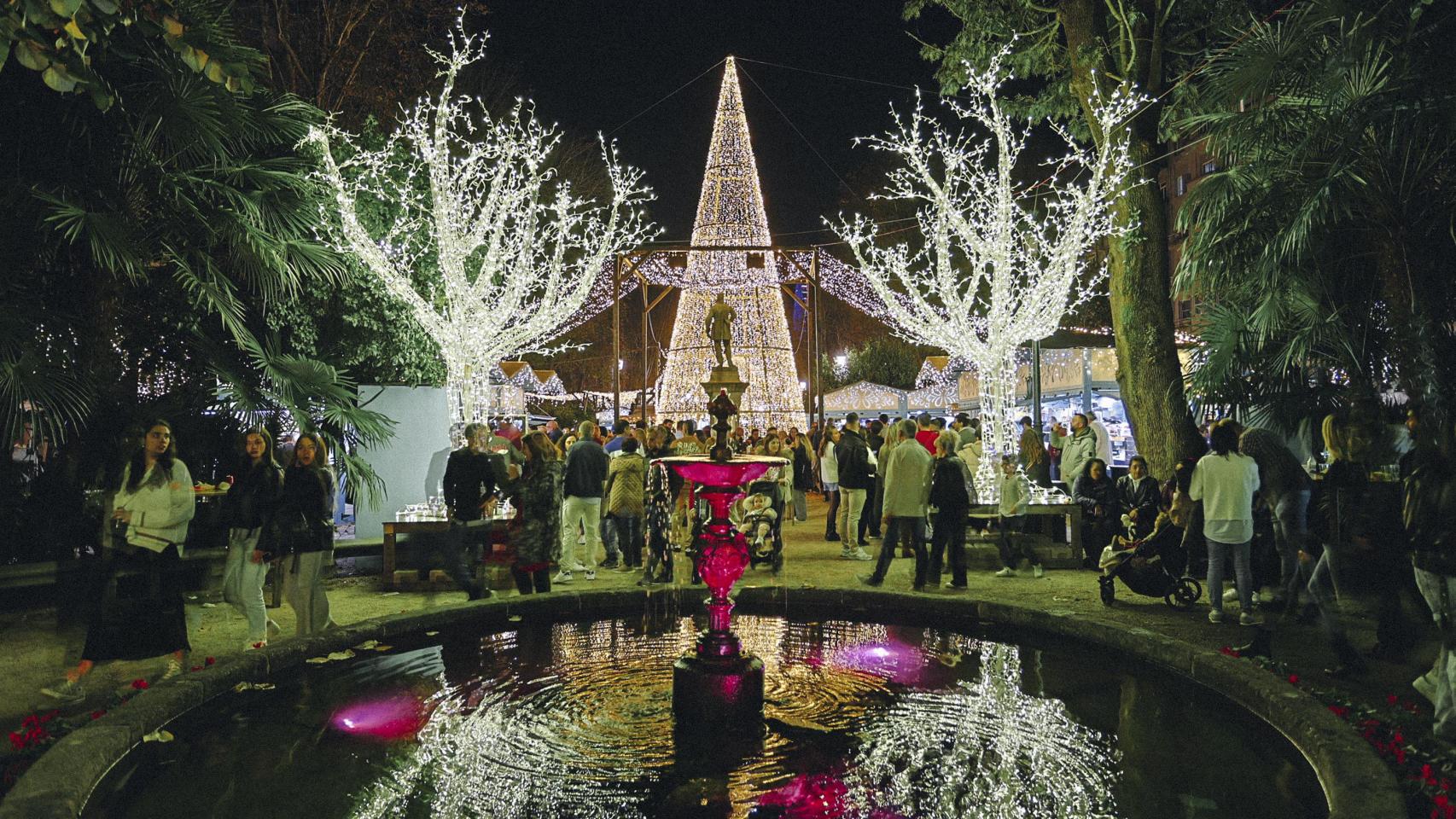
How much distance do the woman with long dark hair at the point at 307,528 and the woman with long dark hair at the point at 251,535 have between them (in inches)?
4.2

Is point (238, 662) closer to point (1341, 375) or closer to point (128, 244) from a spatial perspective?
point (128, 244)

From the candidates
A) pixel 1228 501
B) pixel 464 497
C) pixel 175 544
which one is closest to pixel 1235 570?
pixel 1228 501

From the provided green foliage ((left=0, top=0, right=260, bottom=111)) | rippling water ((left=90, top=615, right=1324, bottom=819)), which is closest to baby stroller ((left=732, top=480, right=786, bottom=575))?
rippling water ((left=90, top=615, right=1324, bottom=819))

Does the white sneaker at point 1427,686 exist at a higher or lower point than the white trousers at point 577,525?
lower

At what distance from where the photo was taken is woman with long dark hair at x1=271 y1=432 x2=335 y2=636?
7.00 metres

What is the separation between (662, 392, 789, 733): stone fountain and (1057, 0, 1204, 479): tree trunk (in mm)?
7605

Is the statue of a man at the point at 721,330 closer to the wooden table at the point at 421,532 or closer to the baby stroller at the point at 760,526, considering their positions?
the baby stroller at the point at 760,526

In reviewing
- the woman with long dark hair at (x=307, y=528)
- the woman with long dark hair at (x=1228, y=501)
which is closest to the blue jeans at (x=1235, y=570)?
the woman with long dark hair at (x=1228, y=501)

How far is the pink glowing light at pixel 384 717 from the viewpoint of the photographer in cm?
536

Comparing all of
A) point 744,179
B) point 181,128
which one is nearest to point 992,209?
point 744,179

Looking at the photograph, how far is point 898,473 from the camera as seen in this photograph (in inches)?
375

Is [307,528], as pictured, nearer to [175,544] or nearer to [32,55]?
[175,544]

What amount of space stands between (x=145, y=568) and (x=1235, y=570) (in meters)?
8.02

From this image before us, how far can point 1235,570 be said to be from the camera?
7.77 metres
